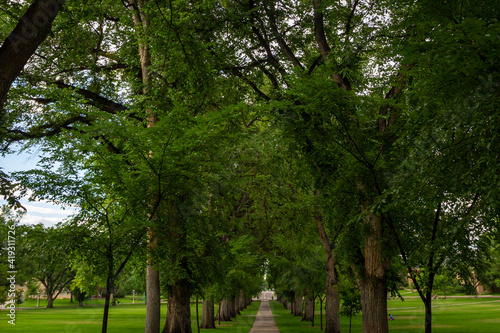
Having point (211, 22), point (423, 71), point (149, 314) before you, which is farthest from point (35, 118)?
point (423, 71)

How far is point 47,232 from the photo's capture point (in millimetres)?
8500

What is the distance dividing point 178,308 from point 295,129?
9.80 meters

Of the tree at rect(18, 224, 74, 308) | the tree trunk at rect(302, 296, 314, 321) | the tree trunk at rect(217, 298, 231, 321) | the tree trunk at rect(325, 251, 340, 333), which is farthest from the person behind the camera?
the tree trunk at rect(217, 298, 231, 321)

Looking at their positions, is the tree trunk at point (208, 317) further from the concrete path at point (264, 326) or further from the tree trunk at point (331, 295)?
the tree trunk at point (331, 295)

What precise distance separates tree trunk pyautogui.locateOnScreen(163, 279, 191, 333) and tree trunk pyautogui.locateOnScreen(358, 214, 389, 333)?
306 inches

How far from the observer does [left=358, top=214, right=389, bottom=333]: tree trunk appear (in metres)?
9.31

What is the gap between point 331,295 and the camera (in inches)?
698

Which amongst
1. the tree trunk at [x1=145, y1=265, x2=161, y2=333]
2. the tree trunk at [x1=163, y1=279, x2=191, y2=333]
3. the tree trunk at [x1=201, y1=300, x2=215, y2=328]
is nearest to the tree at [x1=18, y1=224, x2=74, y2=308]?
the tree trunk at [x1=145, y1=265, x2=161, y2=333]

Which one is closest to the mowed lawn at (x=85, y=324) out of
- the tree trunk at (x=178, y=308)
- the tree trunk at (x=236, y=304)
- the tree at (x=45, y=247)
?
the tree trunk at (x=236, y=304)

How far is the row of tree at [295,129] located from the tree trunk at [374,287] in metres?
0.03

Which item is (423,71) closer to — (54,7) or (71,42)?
(54,7)

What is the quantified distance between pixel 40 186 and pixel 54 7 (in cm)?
464

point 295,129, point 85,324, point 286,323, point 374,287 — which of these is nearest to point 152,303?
point 374,287

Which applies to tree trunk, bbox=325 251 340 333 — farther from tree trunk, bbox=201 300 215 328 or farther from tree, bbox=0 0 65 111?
tree, bbox=0 0 65 111
